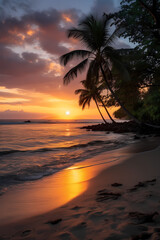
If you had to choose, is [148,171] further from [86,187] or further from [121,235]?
[121,235]

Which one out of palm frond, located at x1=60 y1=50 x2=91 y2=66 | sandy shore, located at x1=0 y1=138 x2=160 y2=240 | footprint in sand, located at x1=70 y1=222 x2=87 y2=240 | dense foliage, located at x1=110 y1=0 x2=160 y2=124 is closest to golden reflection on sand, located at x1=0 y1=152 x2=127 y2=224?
sandy shore, located at x1=0 y1=138 x2=160 y2=240

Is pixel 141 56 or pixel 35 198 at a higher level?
pixel 141 56

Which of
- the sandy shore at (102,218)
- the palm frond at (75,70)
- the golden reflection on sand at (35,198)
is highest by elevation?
the palm frond at (75,70)

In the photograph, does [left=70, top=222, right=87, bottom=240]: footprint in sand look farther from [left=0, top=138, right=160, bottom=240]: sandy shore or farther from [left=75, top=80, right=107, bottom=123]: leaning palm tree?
[left=75, top=80, right=107, bottom=123]: leaning palm tree

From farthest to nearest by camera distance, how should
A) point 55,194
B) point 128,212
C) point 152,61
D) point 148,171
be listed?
point 152,61, point 148,171, point 55,194, point 128,212

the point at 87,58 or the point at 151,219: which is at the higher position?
the point at 87,58

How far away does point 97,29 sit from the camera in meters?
12.5

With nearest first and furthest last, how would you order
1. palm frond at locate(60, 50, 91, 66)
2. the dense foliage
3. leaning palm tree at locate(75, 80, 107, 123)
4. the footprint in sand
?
the footprint in sand → the dense foliage → palm frond at locate(60, 50, 91, 66) → leaning palm tree at locate(75, 80, 107, 123)

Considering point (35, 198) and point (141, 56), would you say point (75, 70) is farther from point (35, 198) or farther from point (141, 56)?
point (35, 198)

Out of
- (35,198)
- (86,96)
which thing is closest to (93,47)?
(35,198)

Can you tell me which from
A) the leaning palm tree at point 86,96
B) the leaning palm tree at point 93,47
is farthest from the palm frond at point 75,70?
the leaning palm tree at point 86,96

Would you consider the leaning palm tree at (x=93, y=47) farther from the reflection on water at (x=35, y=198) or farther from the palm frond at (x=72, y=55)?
the reflection on water at (x=35, y=198)

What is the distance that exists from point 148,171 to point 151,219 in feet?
6.43

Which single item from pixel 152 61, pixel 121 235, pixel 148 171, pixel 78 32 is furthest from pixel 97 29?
pixel 121 235
